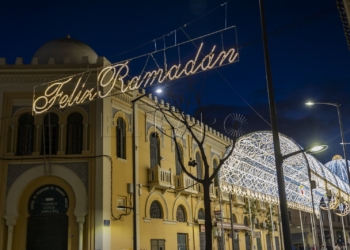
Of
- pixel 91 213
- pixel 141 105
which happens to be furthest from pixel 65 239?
pixel 141 105

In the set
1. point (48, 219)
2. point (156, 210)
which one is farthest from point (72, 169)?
point (156, 210)

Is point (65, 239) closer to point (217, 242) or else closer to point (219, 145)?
point (217, 242)

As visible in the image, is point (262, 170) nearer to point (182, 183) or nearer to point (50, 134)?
point (182, 183)

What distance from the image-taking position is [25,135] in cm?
2197

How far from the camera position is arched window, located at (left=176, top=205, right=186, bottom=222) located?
2756 cm

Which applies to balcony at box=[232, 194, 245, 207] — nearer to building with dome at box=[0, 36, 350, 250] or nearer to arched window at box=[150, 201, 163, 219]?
building with dome at box=[0, 36, 350, 250]

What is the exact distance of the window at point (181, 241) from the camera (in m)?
26.9

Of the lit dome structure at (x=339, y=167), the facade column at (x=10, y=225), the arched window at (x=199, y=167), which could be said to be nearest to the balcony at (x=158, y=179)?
the arched window at (x=199, y=167)

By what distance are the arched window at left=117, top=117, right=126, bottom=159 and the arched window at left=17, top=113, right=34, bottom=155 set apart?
4581 mm

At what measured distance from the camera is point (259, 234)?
3850 centimetres

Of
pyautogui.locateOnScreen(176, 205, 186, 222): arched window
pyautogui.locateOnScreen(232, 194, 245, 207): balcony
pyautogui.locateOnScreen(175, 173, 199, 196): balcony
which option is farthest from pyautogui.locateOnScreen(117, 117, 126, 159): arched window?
pyautogui.locateOnScreen(232, 194, 245, 207): balcony

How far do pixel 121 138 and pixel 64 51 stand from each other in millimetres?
6033

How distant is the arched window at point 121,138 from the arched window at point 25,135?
15.0ft

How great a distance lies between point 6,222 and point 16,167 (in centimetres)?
274
